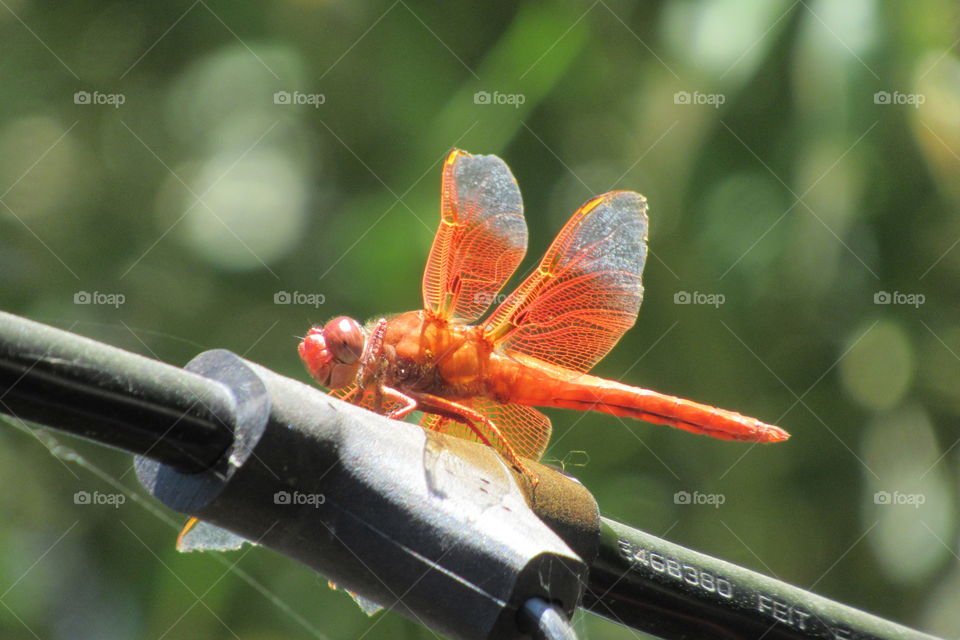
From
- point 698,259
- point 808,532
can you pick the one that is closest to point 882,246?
point 698,259

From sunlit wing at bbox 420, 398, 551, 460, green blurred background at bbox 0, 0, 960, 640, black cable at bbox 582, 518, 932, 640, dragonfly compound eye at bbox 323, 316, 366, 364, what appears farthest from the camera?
green blurred background at bbox 0, 0, 960, 640

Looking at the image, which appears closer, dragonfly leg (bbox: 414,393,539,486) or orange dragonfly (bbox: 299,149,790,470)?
dragonfly leg (bbox: 414,393,539,486)

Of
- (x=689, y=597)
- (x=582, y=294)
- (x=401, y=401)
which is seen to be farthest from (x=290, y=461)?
(x=582, y=294)

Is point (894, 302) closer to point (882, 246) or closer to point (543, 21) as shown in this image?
point (882, 246)

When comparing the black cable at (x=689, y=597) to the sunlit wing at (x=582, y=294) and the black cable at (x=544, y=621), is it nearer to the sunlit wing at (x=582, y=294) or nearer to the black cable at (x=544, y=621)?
the black cable at (x=544, y=621)

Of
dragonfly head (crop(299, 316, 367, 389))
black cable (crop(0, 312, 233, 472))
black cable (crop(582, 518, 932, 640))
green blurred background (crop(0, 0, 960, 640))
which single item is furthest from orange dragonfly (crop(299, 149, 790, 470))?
green blurred background (crop(0, 0, 960, 640))

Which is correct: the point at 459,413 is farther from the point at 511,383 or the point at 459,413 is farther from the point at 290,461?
the point at 290,461

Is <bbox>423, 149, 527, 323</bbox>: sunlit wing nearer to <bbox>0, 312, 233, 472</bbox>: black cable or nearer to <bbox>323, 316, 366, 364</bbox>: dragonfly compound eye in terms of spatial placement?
<bbox>323, 316, 366, 364</bbox>: dragonfly compound eye

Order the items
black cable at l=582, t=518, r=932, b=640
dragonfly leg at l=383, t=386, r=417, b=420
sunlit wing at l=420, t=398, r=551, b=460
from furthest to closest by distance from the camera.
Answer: sunlit wing at l=420, t=398, r=551, b=460 → dragonfly leg at l=383, t=386, r=417, b=420 → black cable at l=582, t=518, r=932, b=640
